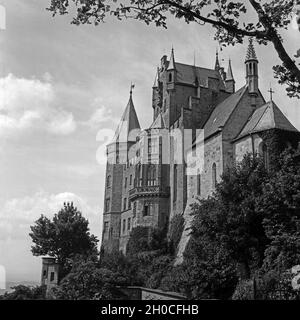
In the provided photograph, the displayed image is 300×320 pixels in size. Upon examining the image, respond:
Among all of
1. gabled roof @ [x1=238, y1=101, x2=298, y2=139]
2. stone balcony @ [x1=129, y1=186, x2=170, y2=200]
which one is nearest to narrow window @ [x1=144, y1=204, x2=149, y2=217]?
stone balcony @ [x1=129, y1=186, x2=170, y2=200]

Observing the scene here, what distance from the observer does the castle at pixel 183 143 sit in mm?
38188

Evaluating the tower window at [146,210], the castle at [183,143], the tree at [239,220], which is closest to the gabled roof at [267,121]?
the castle at [183,143]

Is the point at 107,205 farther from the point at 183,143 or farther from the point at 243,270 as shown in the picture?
the point at 243,270

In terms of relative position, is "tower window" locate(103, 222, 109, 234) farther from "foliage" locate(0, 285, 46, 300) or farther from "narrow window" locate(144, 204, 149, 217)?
"narrow window" locate(144, 204, 149, 217)

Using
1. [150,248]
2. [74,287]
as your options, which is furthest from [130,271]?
[74,287]

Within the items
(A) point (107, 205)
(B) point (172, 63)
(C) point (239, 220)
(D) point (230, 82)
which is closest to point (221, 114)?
(B) point (172, 63)

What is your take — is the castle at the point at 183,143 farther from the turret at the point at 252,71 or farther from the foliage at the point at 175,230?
the foliage at the point at 175,230

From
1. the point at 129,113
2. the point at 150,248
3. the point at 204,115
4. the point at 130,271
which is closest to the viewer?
the point at 130,271

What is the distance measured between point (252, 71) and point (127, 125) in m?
30.1

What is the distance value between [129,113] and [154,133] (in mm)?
20396

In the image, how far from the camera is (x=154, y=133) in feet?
166

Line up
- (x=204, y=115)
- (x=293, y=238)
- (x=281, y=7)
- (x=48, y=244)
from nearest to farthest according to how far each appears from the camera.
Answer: (x=281, y=7) → (x=293, y=238) → (x=204, y=115) → (x=48, y=244)
